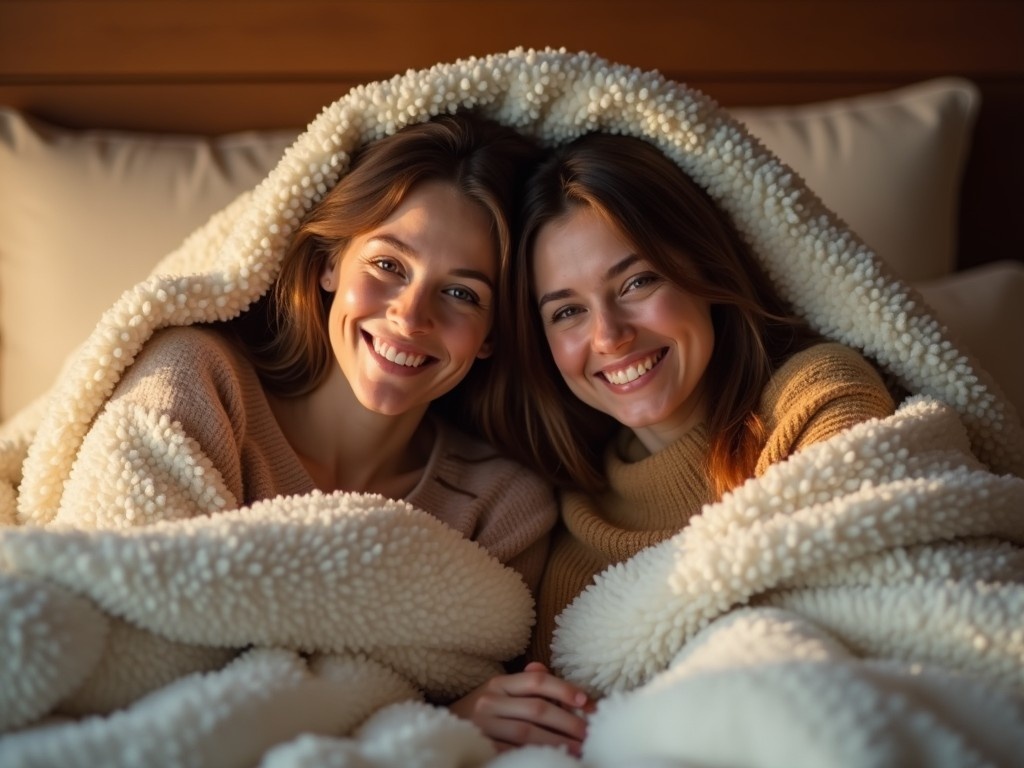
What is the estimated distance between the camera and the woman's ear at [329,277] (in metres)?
1.40

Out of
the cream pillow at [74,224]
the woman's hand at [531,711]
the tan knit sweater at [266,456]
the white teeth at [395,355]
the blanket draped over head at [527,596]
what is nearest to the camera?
the blanket draped over head at [527,596]

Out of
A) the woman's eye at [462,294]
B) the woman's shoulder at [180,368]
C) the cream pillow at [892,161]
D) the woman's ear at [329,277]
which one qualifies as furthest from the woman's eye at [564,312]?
the cream pillow at [892,161]

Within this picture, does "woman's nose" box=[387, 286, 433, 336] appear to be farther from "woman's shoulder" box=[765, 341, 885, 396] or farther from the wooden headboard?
the wooden headboard

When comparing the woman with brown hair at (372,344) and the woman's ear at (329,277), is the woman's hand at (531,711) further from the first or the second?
the woman's ear at (329,277)

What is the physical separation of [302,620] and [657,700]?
34 centimetres

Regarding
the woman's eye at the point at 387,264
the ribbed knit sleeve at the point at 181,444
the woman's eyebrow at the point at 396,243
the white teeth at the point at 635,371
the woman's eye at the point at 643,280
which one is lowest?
the ribbed knit sleeve at the point at 181,444

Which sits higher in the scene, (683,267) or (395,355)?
(683,267)

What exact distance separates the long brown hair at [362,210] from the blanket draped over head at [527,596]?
4 cm

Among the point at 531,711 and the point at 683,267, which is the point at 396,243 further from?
the point at 531,711

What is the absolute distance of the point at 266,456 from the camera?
4.41ft

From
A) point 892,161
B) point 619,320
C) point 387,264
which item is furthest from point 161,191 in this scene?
point 892,161

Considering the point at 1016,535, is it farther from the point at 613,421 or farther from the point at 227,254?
the point at 227,254

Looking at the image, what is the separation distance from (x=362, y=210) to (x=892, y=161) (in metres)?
0.93

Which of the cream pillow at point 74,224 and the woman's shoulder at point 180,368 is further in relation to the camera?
the cream pillow at point 74,224
